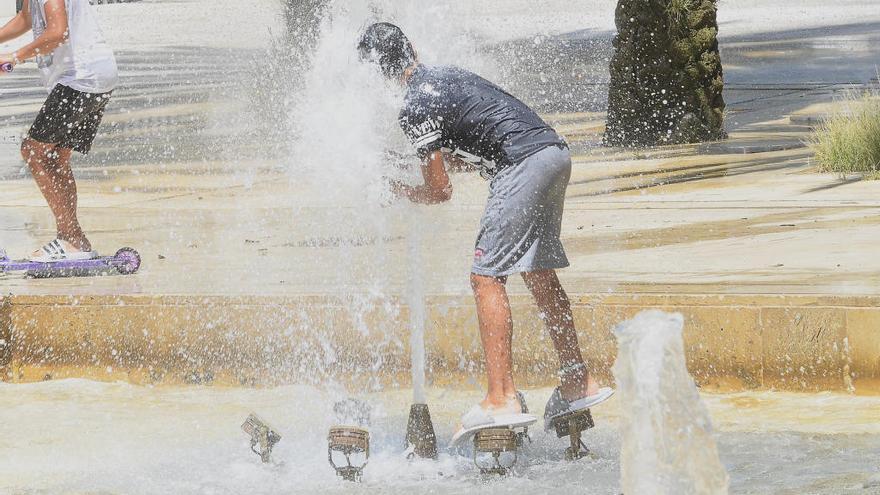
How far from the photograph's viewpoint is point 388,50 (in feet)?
20.1

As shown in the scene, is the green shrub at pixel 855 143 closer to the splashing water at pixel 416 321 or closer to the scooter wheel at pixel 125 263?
the scooter wheel at pixel 125 263

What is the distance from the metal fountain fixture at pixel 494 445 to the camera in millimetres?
5906

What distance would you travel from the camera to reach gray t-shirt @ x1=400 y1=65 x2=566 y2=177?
19.9ft

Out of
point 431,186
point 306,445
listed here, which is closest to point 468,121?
point 431,186

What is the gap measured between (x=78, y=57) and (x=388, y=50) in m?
3.26

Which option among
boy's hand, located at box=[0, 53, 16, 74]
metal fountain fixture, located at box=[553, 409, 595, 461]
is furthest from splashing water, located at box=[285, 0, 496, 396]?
boy's hand, located at box=[0, 53, 16, 74]

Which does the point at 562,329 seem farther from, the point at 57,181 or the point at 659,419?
the point at 57,181

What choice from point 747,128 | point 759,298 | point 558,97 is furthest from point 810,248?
point 558,97

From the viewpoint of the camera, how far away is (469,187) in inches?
482

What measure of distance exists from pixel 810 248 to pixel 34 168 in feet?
13.5

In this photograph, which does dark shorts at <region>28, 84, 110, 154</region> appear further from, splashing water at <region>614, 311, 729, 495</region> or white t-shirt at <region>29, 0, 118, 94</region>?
splashing water at <region>614, 311, 729, 495</region>

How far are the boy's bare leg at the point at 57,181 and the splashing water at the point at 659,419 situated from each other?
5213mm

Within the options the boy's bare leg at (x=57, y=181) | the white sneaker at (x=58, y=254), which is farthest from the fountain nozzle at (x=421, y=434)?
the boy's bare leg at (x=57, y=181)

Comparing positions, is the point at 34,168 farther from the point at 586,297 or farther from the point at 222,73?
the point at 222,73
